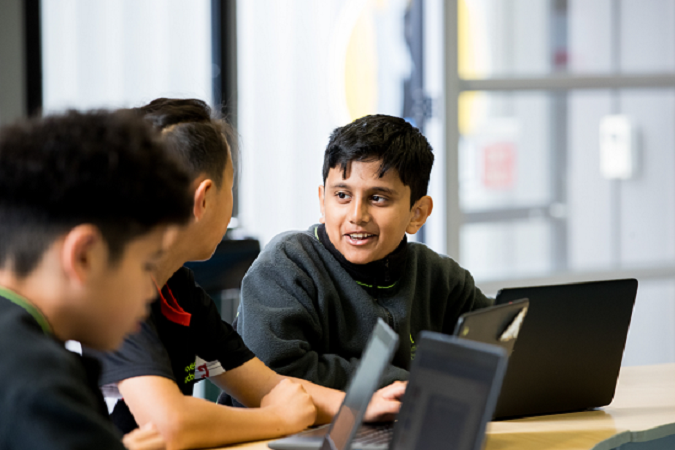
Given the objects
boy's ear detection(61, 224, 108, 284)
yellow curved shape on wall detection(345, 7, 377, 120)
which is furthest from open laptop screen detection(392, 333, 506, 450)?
yellow curved shape on wall detection(345, 7, 377, 120)

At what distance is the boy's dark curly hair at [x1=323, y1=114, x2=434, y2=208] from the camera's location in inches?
60.4

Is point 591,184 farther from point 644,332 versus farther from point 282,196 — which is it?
point 282,196

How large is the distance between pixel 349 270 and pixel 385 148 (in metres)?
0.27

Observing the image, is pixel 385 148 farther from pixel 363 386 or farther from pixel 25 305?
pixel 25 305

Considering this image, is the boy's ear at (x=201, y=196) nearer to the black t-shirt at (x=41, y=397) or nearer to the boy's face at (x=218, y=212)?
the boy's face at (x=218, y=212)

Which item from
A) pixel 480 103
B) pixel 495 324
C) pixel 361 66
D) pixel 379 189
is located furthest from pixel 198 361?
pixel 361 66

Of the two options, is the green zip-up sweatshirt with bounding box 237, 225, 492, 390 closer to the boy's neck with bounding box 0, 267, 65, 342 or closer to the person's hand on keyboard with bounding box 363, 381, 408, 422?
the person's hand on keyboard with bounding box 363, 381, 408, 422

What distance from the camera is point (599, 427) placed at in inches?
48.3

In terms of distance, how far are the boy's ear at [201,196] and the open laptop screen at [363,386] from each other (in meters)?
0.42

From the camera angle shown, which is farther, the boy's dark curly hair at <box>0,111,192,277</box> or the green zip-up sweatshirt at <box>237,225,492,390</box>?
the green zip-up sweatshirt at <box>237,225,492,390</box>

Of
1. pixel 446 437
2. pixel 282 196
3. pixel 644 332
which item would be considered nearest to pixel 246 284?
pixel 446 437

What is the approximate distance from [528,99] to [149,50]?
1576 millimetres

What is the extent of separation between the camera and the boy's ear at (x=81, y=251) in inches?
24.5

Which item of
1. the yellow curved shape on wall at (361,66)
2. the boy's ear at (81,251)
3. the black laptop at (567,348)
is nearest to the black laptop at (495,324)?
the black laptop at (567,348)
